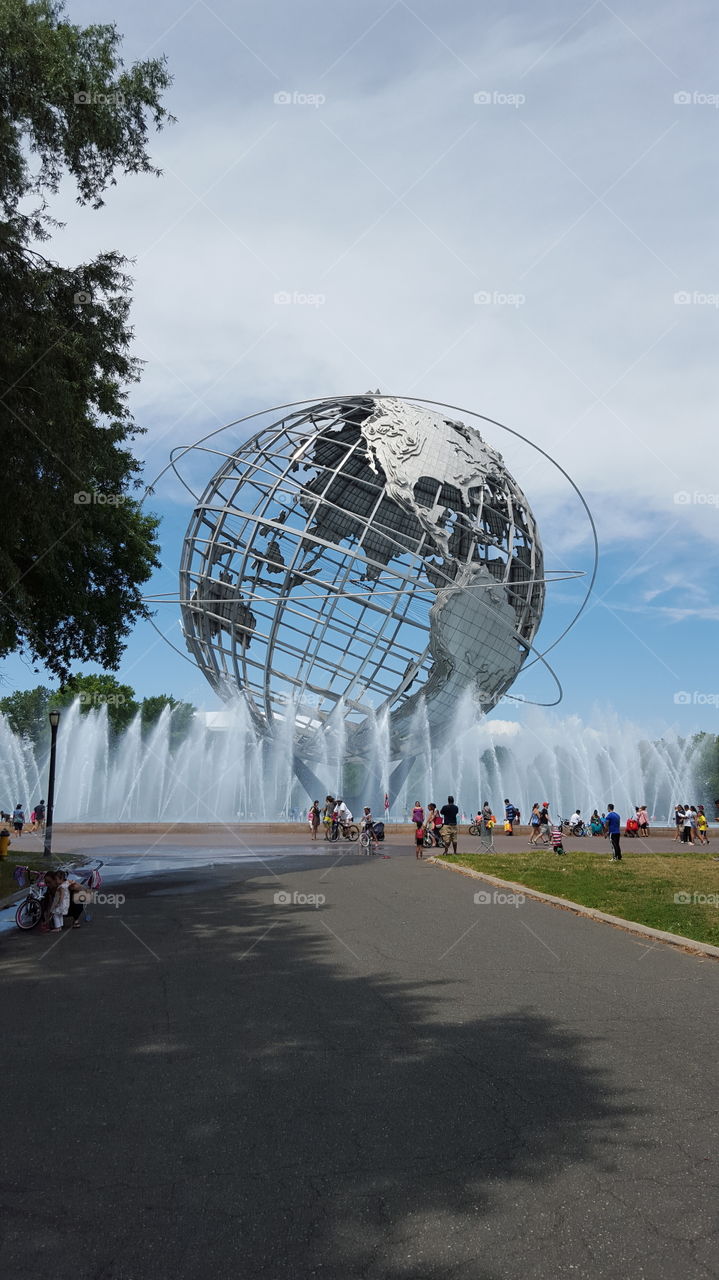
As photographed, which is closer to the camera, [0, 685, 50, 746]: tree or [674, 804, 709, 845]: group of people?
[674, 804, 709, 845]: group of people

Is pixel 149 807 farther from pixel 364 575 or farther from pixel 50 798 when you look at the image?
pixel 50 798

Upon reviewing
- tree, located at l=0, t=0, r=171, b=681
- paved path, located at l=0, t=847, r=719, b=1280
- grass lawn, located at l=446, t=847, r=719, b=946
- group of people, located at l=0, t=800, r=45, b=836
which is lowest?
paved path, located at l=0, t=847, r=719, b=1280

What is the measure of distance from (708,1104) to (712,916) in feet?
24.4

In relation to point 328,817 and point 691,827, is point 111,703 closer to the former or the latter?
point 328,817

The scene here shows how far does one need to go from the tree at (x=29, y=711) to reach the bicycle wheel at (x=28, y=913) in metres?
71.2

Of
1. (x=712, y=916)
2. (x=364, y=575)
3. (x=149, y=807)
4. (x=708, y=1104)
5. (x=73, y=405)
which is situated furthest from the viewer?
(x=149, y=807)

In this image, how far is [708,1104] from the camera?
4.88m

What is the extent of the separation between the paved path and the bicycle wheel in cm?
218

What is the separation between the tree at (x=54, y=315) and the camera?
11.9 meters

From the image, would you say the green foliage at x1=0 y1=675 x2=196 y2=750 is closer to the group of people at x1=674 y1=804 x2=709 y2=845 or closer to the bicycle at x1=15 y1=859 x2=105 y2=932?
the group of people at x1=674 y1=804 x2=709 y2=845

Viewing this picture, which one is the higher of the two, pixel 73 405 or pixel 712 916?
pixel 73 405

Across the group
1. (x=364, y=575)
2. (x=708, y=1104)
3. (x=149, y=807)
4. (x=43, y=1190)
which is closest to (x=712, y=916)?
(x=708, y=1104)

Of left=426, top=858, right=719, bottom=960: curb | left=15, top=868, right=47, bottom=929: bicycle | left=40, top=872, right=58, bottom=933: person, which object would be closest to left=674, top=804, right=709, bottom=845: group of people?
left=426, top=858, right=719, bottom=960: curb

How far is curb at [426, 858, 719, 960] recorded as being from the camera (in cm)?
973
